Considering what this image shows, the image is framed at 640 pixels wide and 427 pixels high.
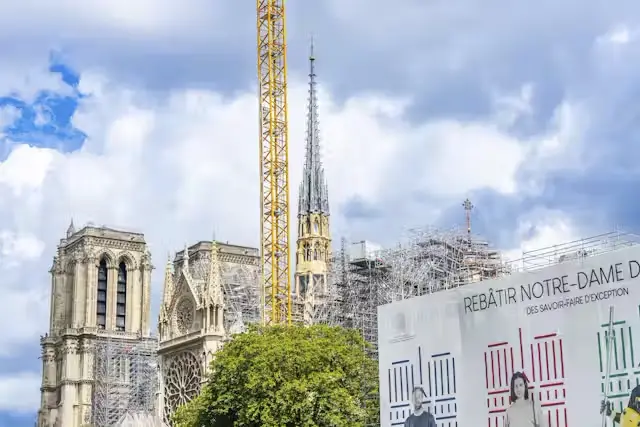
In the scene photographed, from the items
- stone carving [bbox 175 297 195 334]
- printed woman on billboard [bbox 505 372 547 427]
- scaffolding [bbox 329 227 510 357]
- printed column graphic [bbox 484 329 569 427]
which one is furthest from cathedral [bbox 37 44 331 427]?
printed woman on billboard [bbox 505 372 547 427]

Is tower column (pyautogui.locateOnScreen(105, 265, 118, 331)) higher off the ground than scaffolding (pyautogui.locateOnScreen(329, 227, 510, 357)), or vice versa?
tower column (pyautogui.locateOnScreen(105, 265, 118, 331))

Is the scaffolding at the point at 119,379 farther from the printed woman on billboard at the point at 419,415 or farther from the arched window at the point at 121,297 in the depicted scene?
the printed woman on billboard at the point at 419,415

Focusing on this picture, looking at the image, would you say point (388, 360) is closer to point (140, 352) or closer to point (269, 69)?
point (269, 69)

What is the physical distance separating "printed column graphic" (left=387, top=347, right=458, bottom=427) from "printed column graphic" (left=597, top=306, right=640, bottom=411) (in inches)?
289

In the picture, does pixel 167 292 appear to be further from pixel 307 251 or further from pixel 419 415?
pixel 419 415

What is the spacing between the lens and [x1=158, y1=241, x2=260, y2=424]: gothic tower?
84.2 metres

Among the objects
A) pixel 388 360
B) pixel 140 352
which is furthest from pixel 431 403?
pixel 140 352

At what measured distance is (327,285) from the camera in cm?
9112

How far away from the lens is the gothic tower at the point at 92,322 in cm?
11025

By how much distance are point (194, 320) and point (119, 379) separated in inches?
1032

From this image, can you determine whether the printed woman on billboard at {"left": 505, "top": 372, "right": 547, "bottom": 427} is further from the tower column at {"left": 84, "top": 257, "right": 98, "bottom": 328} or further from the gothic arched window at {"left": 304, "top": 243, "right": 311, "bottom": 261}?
the tower column at {"left": 84, "top": 257, "right": 98, "bottom": 328}

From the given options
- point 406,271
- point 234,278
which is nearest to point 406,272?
point 406,271

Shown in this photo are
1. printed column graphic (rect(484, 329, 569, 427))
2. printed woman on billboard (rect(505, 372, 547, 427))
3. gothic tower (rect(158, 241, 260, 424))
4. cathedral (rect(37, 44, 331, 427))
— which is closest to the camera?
printed column graphic (rect(484, 329, 569, 427))

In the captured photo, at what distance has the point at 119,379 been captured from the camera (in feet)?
363
